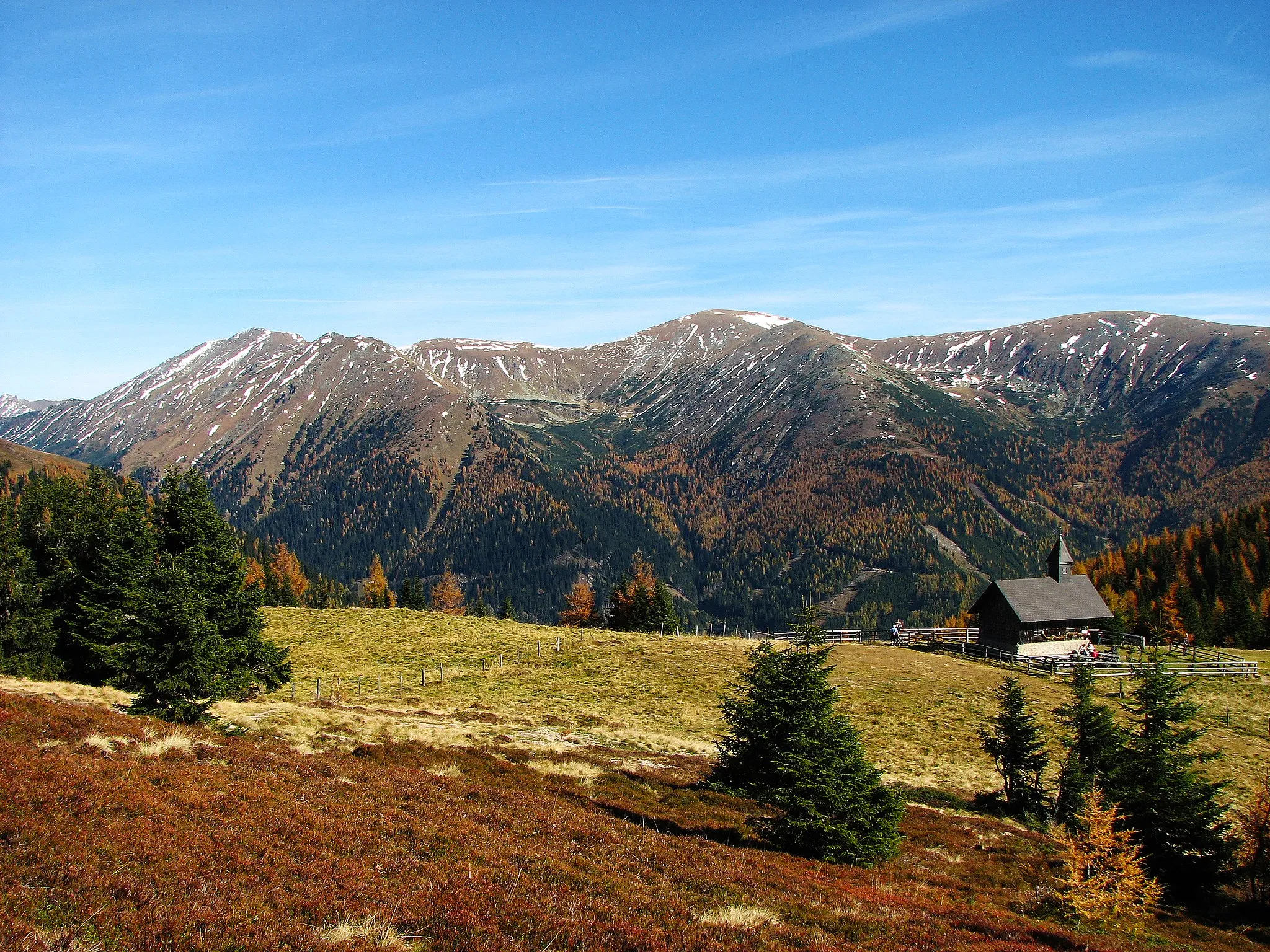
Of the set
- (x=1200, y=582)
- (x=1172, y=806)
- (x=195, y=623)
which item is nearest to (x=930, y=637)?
(x=1172, y=806)

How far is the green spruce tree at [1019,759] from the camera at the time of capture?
3397 cm

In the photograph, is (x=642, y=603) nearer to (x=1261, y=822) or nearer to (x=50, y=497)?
(x=50, y=497)

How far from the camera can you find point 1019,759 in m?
34.6

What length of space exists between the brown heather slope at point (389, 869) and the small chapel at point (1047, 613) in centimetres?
5290

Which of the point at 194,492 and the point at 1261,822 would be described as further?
the point at 194,492

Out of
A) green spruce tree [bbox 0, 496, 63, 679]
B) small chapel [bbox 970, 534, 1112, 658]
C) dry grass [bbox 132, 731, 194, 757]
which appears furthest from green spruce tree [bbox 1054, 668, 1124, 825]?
green spruce tree [bbox 0, 496, 63, 679]

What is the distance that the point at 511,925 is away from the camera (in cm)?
1062

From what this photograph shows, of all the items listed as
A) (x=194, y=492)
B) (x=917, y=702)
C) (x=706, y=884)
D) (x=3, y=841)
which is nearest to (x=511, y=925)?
(x=706, y=884)

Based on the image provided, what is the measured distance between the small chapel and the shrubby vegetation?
66.3 meters

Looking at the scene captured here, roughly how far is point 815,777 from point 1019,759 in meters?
20.2

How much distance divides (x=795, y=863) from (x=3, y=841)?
16502mm

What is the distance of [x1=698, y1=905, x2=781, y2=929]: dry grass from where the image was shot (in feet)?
39.8

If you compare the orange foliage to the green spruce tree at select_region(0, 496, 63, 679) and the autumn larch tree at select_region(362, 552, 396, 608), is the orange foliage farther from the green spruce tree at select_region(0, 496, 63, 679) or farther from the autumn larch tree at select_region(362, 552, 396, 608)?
the green spruce tree at select_region(0, 496, 63, 679)

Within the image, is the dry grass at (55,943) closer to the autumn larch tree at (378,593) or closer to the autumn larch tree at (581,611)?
the autumn larch tree at (581,611)
